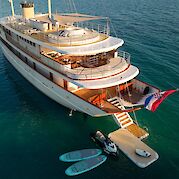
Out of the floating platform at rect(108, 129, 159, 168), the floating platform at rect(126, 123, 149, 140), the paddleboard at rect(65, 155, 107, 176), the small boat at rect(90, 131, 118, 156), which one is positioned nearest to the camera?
the paddleboard at rect(65, 155, 107, 176)

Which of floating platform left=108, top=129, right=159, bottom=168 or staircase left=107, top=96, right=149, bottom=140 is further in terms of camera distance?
staircase left=107, top=96, right=149, bottom=140

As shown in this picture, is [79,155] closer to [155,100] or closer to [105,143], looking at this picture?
[105,143]

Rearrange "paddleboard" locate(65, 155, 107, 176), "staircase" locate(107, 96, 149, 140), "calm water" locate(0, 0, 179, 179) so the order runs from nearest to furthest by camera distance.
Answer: "paddleboard" locate(65, 155, 107, 176)
"calm water" locate(0, 0, 179, 179)
"staircase" locate(107, 96, 149, 140)

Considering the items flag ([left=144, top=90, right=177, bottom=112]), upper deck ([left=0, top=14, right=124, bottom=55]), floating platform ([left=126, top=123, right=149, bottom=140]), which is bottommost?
floating platform ([left=126, top=123, right=149, bottom=140])

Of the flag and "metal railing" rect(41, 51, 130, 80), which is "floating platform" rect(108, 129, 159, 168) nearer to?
the flag

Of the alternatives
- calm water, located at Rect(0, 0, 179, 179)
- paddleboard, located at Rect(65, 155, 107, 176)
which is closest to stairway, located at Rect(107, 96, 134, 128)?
calm water, located at Rect(0, 0, 179, 179)

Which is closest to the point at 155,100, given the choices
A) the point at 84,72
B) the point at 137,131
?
the point at 137,131

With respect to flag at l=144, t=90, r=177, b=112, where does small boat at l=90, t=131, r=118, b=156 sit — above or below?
below

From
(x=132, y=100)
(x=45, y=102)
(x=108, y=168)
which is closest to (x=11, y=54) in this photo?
(x=45, y=102)
